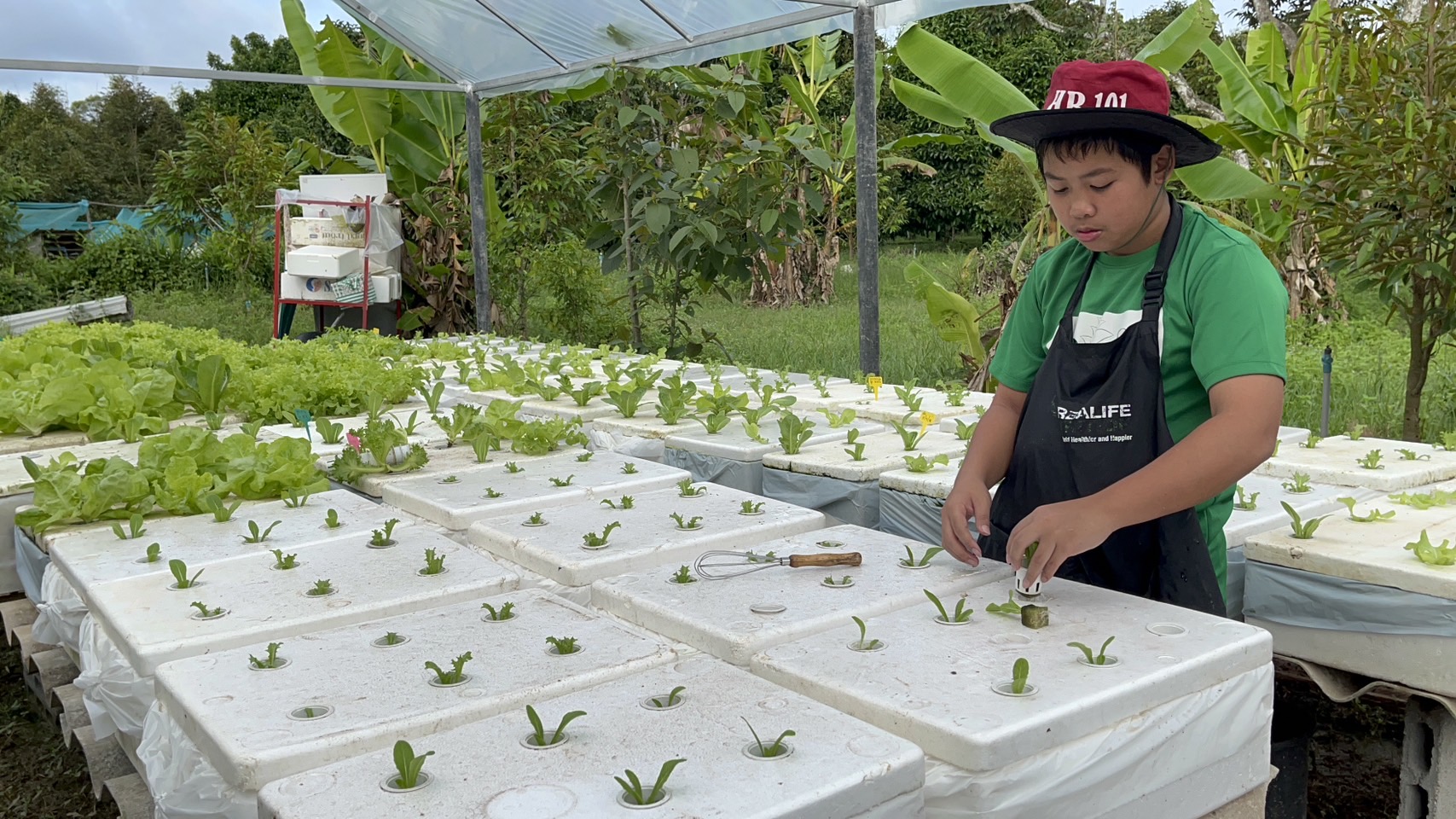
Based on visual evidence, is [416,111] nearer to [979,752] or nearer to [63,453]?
[63,453]

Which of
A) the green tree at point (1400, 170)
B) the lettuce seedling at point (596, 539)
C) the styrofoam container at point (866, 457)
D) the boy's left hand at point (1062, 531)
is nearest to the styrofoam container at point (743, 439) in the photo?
the styrofoam container at point (866, 457)

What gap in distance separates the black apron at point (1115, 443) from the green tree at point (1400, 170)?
11.0 feet

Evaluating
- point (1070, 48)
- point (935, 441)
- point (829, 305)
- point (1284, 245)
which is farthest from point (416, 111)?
point (1070, 48)

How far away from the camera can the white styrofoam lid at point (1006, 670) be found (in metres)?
1.37

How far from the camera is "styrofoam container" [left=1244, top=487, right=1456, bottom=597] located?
6.80 ft

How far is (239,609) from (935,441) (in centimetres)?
213

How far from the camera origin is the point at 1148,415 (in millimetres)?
1926

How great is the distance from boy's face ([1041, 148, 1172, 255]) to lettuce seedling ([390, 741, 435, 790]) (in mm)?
1302

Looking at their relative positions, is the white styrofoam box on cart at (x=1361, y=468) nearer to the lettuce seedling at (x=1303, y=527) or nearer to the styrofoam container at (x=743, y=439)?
the lettuce seedling at (x=1303, y=527)

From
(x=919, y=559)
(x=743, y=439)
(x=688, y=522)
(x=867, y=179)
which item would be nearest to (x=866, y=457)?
(x=743, y=439)

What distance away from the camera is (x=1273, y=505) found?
2654 millimetres

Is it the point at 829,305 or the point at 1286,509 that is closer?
the point at 1286,509

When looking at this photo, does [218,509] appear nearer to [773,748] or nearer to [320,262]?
[773,748]

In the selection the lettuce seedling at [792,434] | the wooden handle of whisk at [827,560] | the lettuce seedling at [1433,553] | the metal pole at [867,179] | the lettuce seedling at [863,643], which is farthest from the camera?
the metal pole at [867,179]
